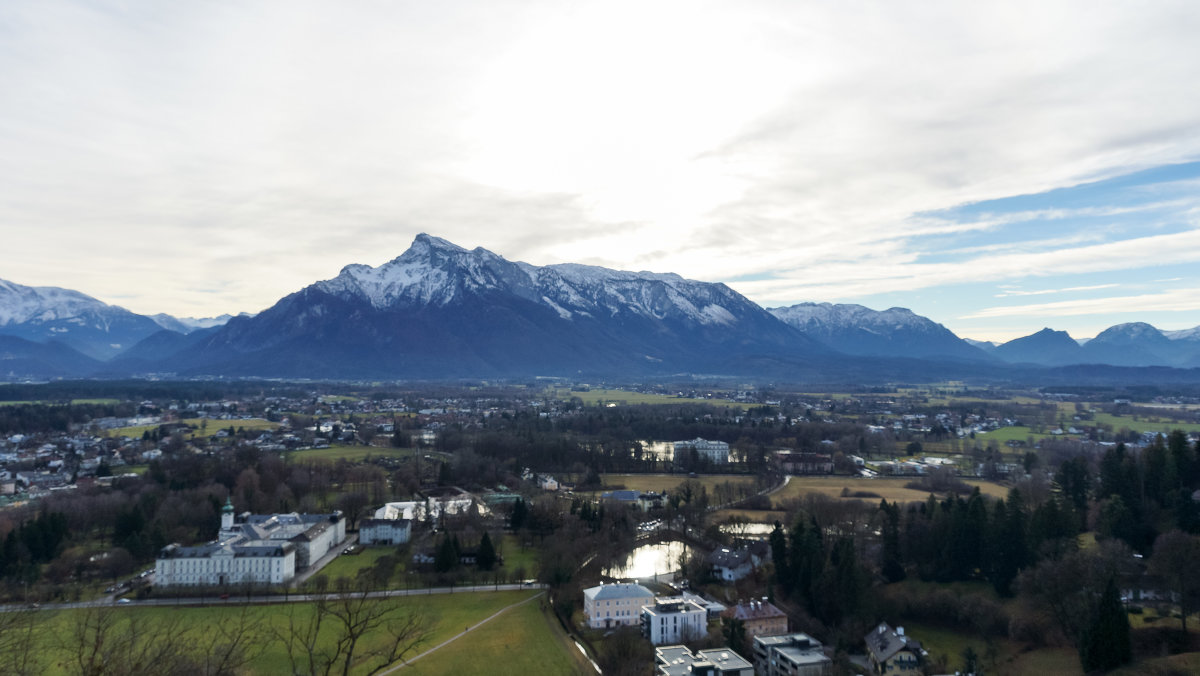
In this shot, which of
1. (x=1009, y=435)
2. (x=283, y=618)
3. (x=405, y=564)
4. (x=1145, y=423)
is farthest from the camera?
(x=1145, y=423)

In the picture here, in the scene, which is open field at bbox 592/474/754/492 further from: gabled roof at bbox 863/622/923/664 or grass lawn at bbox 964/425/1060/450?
grass lawn at bbox 964/425/1060/450

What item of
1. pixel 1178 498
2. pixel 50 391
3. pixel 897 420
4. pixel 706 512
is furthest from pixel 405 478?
pixel 50 391

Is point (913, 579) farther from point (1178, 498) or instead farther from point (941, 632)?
point (1178, 498)

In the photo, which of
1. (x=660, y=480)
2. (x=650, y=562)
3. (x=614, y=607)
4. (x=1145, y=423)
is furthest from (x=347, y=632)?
(x=1145, y=423)

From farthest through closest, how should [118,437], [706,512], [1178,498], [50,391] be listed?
[50,391], [118,437], [706,512], [1178,498]

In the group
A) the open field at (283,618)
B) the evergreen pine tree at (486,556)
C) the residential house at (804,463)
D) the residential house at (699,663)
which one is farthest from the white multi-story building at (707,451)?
the residential house at (699,663)

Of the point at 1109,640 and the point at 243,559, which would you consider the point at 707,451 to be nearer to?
the point at 243,559

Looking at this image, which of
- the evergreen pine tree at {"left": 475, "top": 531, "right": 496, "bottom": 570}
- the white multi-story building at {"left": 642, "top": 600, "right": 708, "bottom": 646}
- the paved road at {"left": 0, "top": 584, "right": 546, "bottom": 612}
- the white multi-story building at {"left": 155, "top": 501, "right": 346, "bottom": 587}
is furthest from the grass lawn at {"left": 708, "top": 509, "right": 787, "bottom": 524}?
the white multi-story building at {"left": 155, "top": 501, "right": 346, "bottom": 587}
